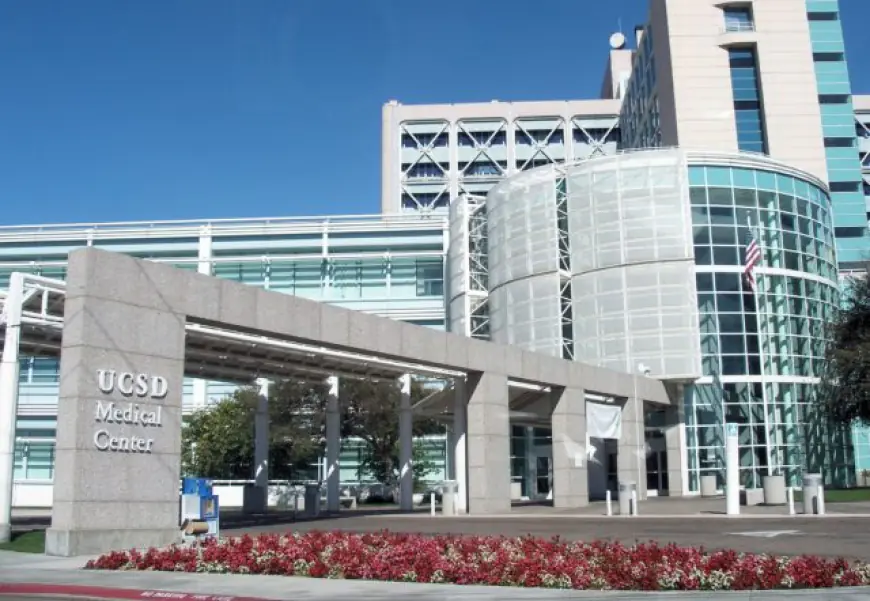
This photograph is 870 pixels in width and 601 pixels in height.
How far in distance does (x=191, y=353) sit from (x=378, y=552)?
18096 mm

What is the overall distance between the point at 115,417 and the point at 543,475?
45.0 m

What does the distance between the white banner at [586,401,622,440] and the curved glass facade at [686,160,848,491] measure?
9.01 metres

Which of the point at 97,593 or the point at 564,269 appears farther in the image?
the point at 564,269

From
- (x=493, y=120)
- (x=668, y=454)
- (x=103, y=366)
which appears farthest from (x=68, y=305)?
(x=493, y=120)

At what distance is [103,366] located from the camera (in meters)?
19.9

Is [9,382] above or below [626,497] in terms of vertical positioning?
above

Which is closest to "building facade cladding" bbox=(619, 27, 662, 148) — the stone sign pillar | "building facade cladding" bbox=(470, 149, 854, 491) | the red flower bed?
"building facade cladding" bbox=(470, 149, 854, 491)

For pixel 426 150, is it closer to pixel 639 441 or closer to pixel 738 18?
pixel 738 18

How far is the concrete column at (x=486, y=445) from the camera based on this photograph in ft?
109

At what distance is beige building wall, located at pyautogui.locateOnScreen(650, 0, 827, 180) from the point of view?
77750 mm

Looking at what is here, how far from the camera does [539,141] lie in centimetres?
10806

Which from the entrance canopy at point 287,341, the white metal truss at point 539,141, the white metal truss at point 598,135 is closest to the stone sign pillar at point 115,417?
the entrance canopy at point 287,341

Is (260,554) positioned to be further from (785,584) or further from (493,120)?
(493,120)

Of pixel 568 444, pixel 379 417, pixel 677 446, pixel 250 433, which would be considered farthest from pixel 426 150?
pixel 568 444
